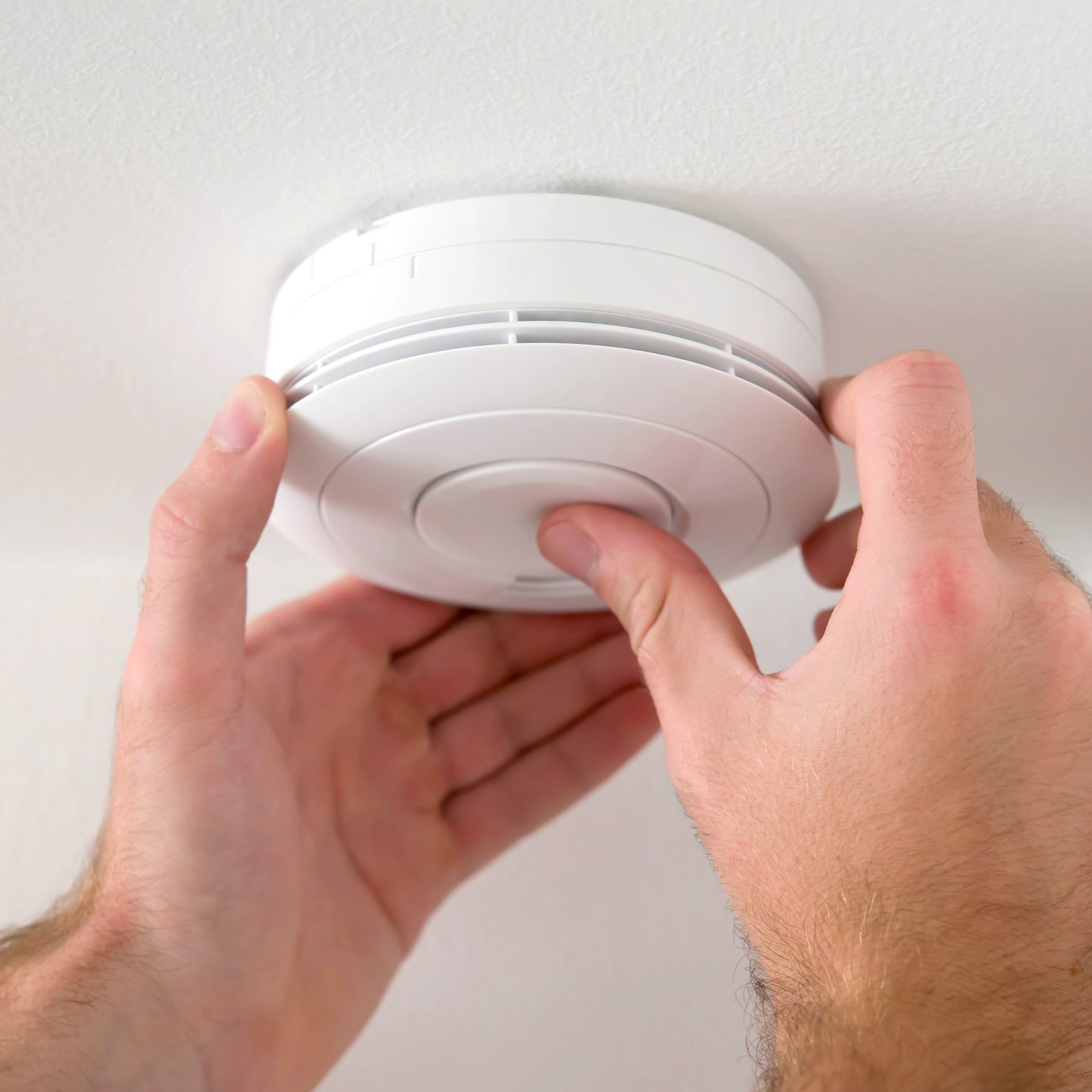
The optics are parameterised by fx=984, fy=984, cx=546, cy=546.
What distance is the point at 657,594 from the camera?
1.92 ft

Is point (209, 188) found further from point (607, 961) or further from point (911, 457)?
point (607, 961)

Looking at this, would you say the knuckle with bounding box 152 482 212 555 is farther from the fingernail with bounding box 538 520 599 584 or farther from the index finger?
the index finger

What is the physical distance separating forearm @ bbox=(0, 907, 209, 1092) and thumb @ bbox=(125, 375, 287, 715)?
0.56 feet

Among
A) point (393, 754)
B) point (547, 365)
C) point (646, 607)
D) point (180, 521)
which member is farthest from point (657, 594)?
point (393, 754)

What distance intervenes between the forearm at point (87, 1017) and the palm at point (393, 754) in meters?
0.08

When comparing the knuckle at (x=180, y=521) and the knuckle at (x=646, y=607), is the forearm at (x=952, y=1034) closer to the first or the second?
the knuckle at (x=646, y=607)

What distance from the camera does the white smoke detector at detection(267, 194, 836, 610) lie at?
47 centimetres

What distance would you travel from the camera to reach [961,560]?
0.45 meters

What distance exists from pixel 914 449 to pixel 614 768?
0.55 meters

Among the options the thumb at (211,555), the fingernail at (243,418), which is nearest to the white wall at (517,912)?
the thumb at (211,555)

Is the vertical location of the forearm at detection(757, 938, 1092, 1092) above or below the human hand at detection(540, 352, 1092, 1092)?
below

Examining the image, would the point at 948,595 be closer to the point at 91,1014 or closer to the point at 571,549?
the point at 571,549

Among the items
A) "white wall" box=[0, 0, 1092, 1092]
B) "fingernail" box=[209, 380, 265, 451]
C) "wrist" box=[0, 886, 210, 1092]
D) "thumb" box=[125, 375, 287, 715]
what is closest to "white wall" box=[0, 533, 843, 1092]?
"white wall" box=[0, 0, 1092, 1092]

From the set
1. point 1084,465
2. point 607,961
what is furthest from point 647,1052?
point 1084,465
